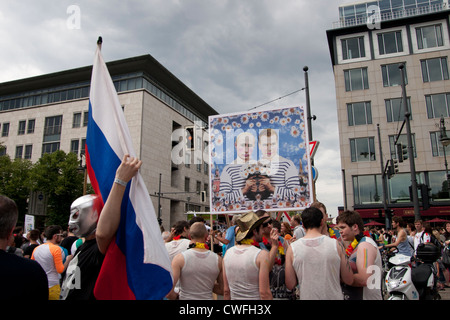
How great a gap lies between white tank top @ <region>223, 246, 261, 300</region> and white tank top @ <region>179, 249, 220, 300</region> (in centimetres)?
24

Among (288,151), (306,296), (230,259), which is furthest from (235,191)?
(306,296)

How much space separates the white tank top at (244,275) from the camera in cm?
370

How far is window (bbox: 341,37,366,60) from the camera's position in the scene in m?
37.3

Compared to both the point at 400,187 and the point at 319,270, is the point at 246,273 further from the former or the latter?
the point at 400,187

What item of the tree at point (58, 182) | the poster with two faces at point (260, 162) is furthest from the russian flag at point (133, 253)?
the tree at point (58, 182)

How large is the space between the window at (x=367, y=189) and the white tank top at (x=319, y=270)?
3379 centimetres

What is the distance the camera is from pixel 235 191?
23.0ft

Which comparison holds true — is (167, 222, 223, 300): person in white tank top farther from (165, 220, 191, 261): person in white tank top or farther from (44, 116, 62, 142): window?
(44, 116, 62, 142): window

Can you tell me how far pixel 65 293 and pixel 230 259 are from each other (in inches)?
73.4

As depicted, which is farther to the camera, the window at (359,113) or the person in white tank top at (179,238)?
the window at (359,113)

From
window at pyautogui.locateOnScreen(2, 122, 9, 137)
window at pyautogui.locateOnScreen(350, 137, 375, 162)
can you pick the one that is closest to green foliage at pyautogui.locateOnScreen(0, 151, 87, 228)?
window at pyautogui.locateOnScreen(2, 122, 9, 137)

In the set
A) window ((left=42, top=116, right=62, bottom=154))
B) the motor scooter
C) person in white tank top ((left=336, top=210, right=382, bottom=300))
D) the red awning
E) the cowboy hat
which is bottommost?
the motor scooter

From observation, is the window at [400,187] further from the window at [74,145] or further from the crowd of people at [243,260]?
the window at [74,145]

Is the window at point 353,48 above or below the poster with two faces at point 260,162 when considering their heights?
above
